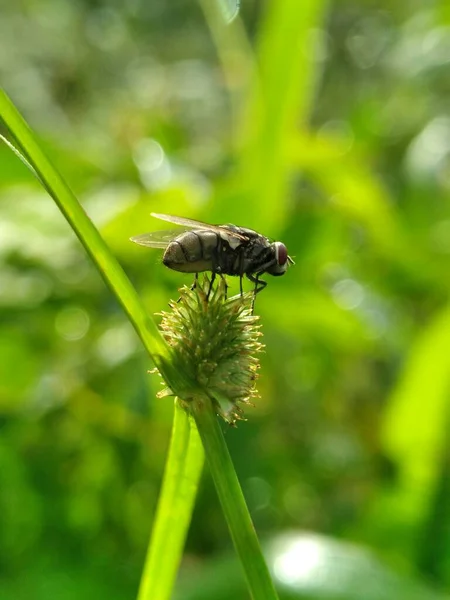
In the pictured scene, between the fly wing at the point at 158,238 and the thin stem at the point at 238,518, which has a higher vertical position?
the fly wing at the point at 158,238

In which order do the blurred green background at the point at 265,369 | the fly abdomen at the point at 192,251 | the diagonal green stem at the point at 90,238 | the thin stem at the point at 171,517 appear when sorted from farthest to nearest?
the blurred green background at the point at 265,369
the fly abdomen at the point at 192,251
the thin stem at the point at 171,517
the diagonal green stem at the point at 90,238

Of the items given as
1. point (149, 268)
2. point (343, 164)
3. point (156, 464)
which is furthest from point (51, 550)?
point (343, 164)

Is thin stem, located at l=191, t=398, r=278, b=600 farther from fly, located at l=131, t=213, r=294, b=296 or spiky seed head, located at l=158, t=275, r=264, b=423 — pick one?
fly, located at l=131, t=213, r=294, b=296

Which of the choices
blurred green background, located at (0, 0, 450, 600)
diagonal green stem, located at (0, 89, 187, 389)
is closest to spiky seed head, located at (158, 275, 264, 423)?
diagonal green stem, located at (0, 89, 187, 389)

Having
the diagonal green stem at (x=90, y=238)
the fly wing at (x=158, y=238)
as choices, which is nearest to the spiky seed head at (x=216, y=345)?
the diagonal green stem at (x=90, y=238)

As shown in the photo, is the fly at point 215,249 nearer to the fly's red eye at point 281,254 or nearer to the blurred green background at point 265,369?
the fly's red eye at point 281,254
